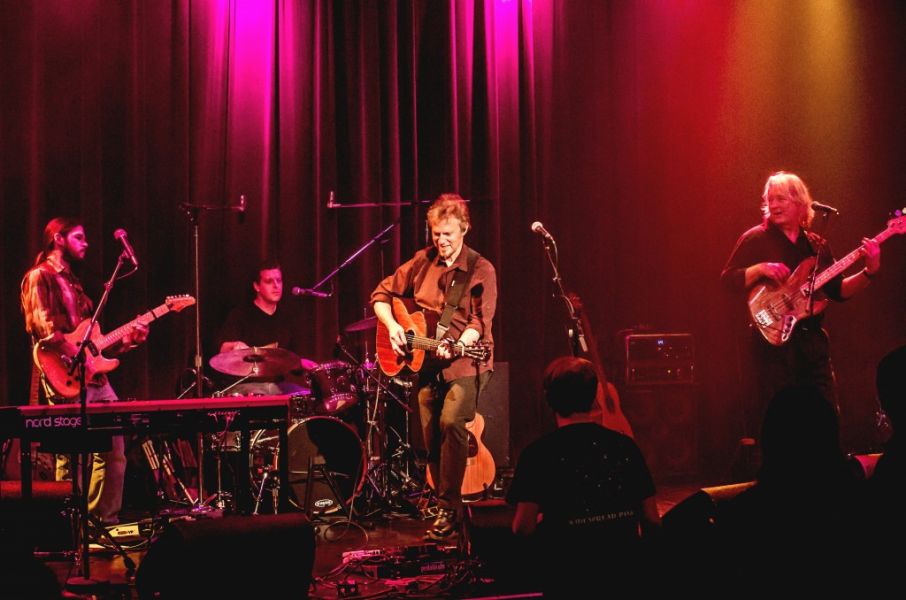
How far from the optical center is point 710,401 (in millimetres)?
9406

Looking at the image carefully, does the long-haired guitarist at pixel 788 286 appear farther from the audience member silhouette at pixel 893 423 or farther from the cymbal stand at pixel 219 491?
the cymbal stand at pixel 219 491

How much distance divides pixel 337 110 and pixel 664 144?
3.46 metres

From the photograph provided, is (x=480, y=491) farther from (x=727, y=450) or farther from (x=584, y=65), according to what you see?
(x=584, y=65)

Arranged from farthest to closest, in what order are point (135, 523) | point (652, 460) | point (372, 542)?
point (652, 460), point (135, 523), point (372, 542)

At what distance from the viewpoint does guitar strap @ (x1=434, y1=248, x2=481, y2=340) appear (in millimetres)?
6129

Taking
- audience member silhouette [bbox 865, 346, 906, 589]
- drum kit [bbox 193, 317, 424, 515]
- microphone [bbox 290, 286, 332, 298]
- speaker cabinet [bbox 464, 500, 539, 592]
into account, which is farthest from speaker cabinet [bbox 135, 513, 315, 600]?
microphone [bbox 290, 286, 332, 298]

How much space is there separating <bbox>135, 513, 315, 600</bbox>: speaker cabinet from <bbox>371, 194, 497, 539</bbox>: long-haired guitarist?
7.70 ft

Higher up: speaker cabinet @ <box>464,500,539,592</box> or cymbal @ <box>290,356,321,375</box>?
cymbal @ <box>290,356,321,375</box>

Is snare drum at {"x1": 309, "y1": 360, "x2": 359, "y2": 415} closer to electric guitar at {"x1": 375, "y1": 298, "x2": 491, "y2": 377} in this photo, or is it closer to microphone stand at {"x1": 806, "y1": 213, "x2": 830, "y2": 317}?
electric guitar at {"x1": 375, "y1": 298, "x2": 491, "y2": 377}

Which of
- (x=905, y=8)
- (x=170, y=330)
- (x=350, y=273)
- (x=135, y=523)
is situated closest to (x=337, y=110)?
(x=350, y=273)

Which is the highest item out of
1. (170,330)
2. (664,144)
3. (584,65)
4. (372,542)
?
(584,65)

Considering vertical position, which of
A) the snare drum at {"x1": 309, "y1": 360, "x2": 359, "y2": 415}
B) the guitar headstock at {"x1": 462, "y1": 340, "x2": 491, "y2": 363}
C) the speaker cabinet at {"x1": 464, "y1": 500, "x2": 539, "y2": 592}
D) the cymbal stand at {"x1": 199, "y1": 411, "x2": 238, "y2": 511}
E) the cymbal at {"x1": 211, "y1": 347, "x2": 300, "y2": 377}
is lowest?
the cymbal stand at {"x1": 199, "y1": 411, "x2": 238, "y2": 511}

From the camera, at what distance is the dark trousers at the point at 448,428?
5.94 meters

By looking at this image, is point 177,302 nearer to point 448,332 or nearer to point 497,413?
point 448,332
